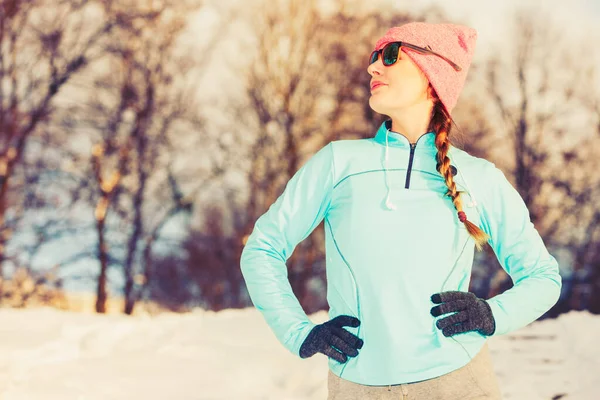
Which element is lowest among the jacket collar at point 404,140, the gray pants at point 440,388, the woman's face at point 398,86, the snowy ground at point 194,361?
the snowy ground at point 194,361

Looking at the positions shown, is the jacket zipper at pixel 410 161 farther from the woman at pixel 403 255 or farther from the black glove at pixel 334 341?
the black glove at pixel 334 341

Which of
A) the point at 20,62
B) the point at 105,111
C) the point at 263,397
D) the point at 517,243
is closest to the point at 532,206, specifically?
the point at 105,111

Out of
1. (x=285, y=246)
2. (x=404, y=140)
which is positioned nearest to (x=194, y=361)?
(x=285, y=246)

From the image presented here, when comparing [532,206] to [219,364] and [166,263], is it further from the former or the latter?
[219,364]

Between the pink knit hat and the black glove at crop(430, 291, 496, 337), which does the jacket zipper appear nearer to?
the pink knit hat

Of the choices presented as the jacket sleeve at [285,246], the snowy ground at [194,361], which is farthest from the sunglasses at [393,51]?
the snowy ground at [194,361]

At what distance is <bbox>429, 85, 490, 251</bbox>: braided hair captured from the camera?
1.98 m

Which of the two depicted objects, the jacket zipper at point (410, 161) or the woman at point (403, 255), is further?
the jacket zipper at point (410, 161)

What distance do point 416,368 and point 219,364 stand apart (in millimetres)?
4280

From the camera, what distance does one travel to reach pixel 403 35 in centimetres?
226

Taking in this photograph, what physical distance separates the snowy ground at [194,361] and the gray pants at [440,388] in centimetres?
310

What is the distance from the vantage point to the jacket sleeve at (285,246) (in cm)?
194

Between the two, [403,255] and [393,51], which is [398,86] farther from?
[403,255]

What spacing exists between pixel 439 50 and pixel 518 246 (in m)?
0.75
